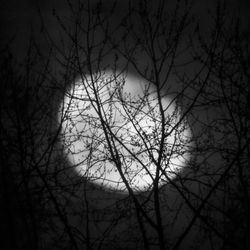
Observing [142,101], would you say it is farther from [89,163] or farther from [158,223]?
[158,223]

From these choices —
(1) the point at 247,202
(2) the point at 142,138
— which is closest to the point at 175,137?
(2) the point at 142,138

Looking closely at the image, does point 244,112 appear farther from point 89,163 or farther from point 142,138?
point 89,163

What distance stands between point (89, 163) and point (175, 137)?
7.12 ft

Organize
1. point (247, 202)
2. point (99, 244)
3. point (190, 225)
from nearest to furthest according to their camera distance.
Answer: point (190, 225), point (247, 202), point (99, 244)

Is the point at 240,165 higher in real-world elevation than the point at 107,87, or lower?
lower

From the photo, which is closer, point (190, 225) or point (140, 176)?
point (190, 225)

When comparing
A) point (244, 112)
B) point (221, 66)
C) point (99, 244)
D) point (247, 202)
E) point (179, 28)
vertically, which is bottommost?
point (99, 244)

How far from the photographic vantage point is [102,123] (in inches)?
237

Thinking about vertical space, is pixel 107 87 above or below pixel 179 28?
below

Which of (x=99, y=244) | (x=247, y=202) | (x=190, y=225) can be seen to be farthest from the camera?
(x=99, y=244)

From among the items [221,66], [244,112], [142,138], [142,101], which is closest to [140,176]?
[142,138]

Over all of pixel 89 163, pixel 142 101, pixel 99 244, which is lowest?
pixel 99 244

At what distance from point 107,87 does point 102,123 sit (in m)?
0.88

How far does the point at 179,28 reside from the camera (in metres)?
5.57
